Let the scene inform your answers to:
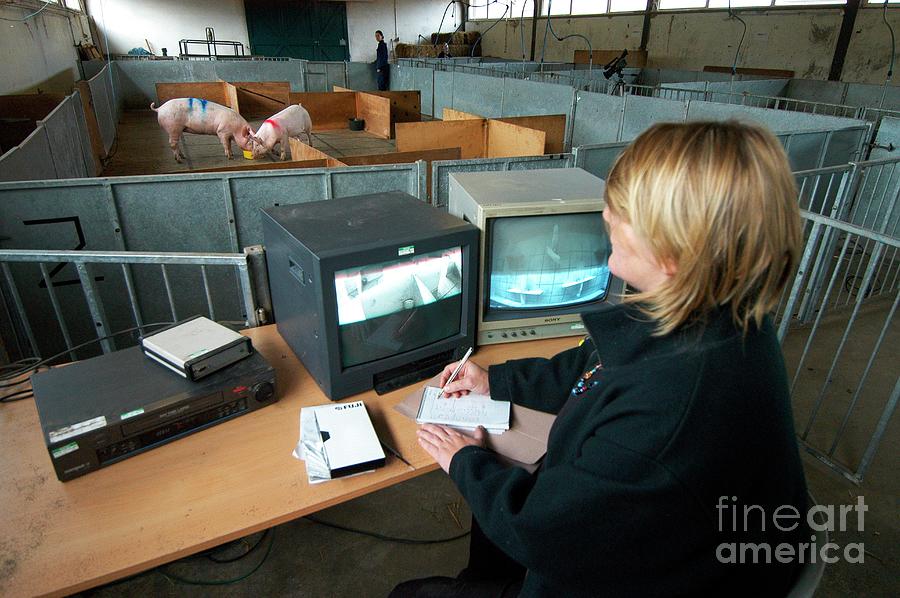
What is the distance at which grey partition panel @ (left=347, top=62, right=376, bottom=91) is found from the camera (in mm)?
12672

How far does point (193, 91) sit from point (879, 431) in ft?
36.3

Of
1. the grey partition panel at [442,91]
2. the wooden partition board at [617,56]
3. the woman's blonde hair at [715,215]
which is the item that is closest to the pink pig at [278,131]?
the grey partition panel at [442,91]

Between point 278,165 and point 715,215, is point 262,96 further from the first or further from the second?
point 715,215

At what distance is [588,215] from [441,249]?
0.55 metres

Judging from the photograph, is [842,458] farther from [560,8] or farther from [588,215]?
[560,8]

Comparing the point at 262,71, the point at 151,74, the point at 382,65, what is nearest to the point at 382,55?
the point at 382,65

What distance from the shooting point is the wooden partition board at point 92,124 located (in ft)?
21.2

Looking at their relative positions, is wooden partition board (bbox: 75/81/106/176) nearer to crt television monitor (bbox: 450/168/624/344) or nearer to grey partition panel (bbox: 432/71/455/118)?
grey partition panel (bbox: 432/71/455/118)

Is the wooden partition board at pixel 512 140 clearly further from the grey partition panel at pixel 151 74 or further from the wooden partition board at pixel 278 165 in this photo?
the grey partition panel at pixel 151 74

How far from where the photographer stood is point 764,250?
2.52 ft

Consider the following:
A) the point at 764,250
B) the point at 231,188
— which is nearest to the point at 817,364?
the point at 764,250

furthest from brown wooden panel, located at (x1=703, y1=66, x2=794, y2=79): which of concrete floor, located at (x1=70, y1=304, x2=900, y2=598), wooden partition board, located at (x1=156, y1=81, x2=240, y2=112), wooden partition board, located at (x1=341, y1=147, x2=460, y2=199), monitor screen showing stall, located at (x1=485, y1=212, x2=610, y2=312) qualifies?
monitor screen showing stall, located at (x1=485, y1=212, x2=610, y2=312)

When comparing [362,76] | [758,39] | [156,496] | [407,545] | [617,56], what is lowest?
[407,545]

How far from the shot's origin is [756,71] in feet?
32.7
